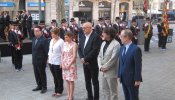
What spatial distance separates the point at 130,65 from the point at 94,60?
5.24 ft

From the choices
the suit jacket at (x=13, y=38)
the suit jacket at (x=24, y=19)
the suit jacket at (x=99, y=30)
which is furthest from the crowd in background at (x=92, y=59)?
the suit jacket at (x=24, y=19)

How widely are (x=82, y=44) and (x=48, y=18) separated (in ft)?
120

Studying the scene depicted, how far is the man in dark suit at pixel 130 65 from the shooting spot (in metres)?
6.39

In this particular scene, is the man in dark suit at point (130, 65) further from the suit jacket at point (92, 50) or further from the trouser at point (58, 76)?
the trouser at point (58, 76)

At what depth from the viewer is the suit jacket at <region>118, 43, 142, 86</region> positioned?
20.9 ft

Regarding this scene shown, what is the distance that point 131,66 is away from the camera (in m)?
6.52

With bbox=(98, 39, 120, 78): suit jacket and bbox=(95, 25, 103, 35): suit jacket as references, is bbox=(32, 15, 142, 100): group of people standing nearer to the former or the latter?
bbox=(98, 39, 120, 78): suit jacket

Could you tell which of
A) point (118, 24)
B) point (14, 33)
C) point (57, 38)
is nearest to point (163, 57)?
point (118, 24)

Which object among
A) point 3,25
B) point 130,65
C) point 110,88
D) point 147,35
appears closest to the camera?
point 130,65

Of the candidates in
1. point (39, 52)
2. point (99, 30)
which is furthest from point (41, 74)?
point (99, 30)

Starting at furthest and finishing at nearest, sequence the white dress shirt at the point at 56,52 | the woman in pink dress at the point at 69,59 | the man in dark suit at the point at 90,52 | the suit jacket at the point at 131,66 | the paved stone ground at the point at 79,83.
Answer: the paved stone ground at the point at 79,83, the white dress shirt at the point at 56,52, the woman in pink dress at the point at 69,59, the man in dark suit at the point at 90,52, the suit jacket at the point at 131,66

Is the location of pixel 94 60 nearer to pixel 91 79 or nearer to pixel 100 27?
pixel 91 79

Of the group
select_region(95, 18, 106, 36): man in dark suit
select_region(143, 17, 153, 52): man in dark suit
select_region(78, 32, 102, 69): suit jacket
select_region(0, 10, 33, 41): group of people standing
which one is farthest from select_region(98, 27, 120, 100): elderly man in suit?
select_region(0, 10, 33, 41): group of people standing

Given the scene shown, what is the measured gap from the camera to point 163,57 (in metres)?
16.2
